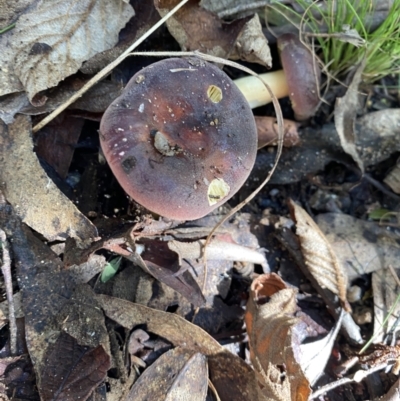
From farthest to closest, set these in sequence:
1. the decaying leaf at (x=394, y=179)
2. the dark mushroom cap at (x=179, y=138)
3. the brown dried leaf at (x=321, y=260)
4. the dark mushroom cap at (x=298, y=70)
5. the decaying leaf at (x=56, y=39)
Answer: the decaying leaf at (x=394, y=179) → the dark mushroom cap at (x=298, y=70) → the brown dried leaf at (x=321, y=260) → the decaying leaf at (x=56, y=39) → the dark mushroom cap at (x=179, y=138)

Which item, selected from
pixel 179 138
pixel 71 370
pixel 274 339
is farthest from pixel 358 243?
pixel 71 370

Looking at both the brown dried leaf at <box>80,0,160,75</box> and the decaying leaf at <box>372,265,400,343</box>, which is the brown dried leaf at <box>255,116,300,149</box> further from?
the decaying leaf at <box>372,265,400,343</box>

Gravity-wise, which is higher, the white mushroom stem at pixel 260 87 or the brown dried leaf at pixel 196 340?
the white mushroom stem at pixel 260 87

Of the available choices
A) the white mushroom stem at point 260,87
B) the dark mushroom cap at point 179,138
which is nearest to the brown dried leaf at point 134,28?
the dark mushroom cap at point 179,138

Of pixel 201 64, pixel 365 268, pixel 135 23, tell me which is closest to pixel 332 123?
pixel 365 268

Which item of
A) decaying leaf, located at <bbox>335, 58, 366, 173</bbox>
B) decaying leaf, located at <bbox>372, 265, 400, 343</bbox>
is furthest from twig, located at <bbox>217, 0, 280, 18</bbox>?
decaying leaf, located at <bbox>372, 265, 400, 343</bbox>

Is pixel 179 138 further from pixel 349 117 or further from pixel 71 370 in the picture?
pixel 349 117

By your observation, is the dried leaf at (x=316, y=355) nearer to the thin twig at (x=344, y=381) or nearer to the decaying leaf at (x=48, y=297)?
the thin twig at (x=344, y=381)
